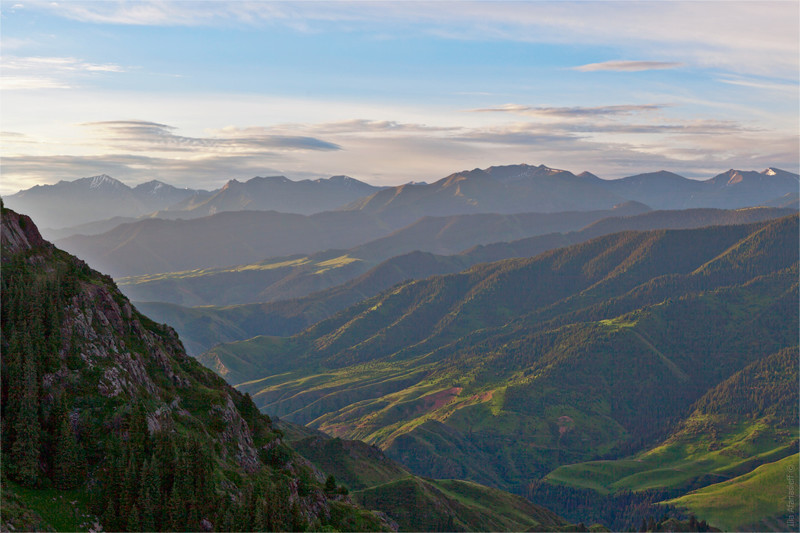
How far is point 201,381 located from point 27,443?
2570 inches

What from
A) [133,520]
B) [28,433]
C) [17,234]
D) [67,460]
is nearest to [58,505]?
[67,460]

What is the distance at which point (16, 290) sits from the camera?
13088cm

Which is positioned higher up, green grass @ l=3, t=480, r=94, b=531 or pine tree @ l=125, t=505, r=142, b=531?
green grass @ l=3, t=480, r=94, b=531

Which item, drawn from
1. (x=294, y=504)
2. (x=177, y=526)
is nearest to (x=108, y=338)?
(x=177, y=526)

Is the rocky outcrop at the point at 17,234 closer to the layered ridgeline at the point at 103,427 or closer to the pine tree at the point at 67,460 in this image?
the layered ridgeline at the point at 103,427

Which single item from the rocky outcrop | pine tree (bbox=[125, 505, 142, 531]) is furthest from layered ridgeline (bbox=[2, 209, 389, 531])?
the rocky outcrop

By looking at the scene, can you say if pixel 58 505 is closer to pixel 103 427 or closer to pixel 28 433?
pixel 28 433

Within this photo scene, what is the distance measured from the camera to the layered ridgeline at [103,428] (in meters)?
115

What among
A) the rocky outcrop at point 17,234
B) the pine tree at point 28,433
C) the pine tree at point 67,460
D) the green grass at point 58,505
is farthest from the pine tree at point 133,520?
the rocky outcrop at point 17,234

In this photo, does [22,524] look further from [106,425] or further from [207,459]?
[207,459]

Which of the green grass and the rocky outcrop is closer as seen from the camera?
the green grass

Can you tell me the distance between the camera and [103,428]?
125062mm

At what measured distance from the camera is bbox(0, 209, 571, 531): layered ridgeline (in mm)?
115312

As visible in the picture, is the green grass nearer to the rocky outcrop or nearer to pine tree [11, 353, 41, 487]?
pine tree [11, 353, 41, 487]
